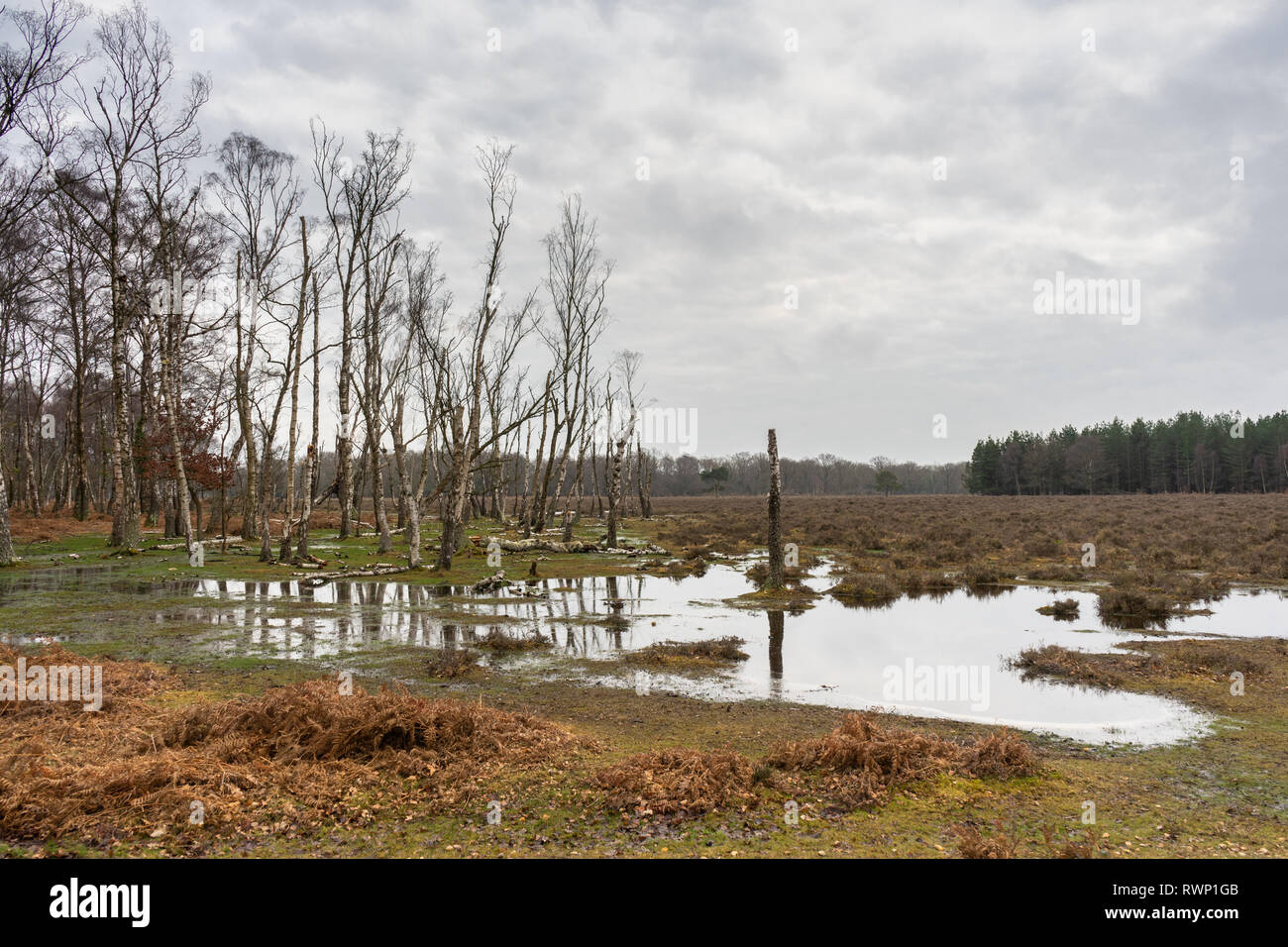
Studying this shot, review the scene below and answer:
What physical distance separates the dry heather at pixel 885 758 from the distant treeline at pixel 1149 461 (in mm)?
103987

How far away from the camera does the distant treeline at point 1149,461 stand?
90.8 meters

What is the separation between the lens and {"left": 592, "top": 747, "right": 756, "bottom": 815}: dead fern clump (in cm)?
588

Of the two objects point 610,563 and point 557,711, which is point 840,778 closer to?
point 557,711

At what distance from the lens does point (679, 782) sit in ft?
20.2

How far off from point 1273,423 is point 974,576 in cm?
10928

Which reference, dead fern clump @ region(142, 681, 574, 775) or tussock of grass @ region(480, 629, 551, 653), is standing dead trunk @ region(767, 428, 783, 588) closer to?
tussock of grass @ region(480, 629, 551, 653)

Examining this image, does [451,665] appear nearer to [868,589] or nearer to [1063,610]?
[868,589]

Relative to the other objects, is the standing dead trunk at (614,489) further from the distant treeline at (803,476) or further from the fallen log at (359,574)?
the distant treeline at (803,476)

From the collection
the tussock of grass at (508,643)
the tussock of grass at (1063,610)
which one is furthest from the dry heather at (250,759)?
the tussock of grass at (1063,610)

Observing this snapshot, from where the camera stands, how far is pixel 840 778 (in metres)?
6.45

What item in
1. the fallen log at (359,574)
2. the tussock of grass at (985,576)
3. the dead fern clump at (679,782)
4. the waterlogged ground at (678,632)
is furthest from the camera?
the tussock of grass at (985,576)

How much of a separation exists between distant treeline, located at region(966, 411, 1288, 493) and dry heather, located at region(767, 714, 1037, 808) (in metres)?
104

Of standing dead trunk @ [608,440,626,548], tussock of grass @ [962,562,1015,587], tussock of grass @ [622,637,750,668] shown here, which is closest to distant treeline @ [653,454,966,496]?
standing dead trunk @ [608,440,626,548]
